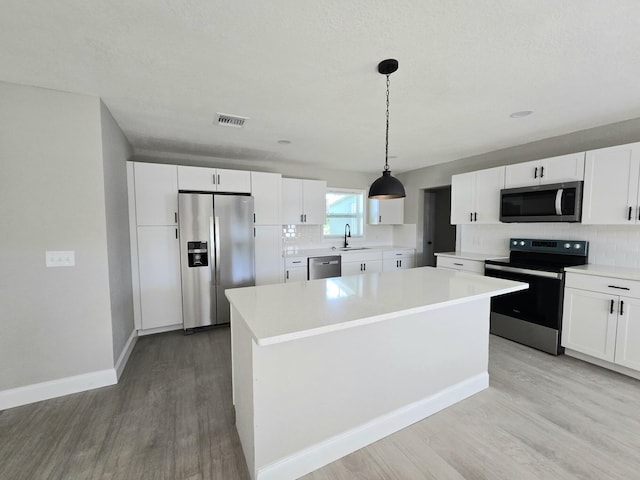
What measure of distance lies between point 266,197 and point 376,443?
3206 mm

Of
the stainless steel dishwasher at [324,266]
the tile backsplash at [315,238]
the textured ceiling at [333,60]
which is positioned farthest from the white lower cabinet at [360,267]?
the textured ceiling at [333,60]

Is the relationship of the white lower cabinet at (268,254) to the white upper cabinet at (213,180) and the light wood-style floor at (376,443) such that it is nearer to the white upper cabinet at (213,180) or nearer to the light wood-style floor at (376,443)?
the white upper cabinet at (213,180)

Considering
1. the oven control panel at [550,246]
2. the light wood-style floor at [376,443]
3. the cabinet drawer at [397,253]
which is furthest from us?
the cabinet drawer at [397,253]

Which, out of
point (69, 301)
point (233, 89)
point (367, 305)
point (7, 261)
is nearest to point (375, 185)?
point (367, 305)

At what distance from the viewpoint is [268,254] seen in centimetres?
417

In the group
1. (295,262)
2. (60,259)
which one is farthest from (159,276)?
(295,262)

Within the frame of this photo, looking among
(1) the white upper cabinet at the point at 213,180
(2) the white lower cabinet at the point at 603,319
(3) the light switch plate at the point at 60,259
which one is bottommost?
(2) the white lower cabinet at the point at 603,319

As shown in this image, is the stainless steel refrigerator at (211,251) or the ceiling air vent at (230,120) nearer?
the ceiling air vent at (230,120)

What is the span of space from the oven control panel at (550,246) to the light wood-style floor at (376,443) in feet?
4.12

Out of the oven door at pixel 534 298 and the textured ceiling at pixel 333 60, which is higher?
the textured ceiling at pixel 333 60

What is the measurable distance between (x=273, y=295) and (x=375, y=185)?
1178 mm

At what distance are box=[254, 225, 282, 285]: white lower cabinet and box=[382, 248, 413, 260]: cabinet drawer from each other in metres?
2.02

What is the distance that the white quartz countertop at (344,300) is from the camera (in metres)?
1.32

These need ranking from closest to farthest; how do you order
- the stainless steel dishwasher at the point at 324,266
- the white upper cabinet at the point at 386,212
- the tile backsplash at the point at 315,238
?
the stainless steel dishwasher at the point at 324,266 < the tile backsplash at the point at 315,238 < the white upper cabinet at the point at 386,212
